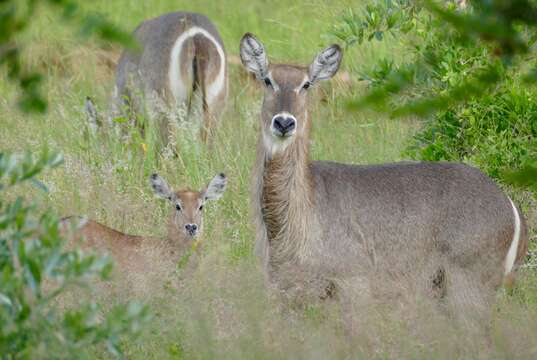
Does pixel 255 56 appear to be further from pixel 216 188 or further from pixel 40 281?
pixel 40 281

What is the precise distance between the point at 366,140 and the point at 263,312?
11.9ft

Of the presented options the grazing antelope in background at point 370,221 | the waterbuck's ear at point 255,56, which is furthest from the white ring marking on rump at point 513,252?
the waterbuck's ear at point 255,56

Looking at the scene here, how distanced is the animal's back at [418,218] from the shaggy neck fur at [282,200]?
0.10 m

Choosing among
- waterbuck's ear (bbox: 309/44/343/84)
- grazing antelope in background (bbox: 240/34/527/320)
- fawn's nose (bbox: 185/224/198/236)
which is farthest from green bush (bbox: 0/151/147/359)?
A: fawn's nose (bbox: 185/224/198/236)

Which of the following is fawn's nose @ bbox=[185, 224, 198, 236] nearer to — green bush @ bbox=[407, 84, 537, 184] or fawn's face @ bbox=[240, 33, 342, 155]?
fawn's face @ bbox=[240, 33, 342, 155]

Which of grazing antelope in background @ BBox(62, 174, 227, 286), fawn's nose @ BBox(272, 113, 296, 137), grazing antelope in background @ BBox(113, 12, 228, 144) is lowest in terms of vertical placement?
grazing antelope in background @ BBox(62, 174, 227, 286)

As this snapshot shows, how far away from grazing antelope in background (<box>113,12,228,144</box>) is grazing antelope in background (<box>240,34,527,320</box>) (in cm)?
263

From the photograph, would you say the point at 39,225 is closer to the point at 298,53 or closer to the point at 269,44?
the point at 298,53

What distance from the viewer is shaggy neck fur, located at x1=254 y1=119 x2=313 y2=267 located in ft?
17.5

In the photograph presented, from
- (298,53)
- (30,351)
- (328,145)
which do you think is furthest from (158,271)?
(298,53)

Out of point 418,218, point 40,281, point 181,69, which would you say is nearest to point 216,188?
point 418,218

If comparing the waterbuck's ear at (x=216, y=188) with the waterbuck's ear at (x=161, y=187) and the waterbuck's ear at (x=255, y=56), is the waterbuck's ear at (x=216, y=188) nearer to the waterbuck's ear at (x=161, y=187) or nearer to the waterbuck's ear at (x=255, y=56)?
the waterbuck's ear at (x=161, y=187)

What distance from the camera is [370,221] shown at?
17.5ft

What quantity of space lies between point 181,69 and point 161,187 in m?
2.10
